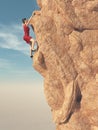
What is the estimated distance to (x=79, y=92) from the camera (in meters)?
38.8

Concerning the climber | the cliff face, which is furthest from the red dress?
the cliff face

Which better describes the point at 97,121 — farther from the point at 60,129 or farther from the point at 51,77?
the point at 51,77

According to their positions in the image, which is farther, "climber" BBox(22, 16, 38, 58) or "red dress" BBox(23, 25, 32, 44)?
"climber" BBox(22, 16, 38, 58)

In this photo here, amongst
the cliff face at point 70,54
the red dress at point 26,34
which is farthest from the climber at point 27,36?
the cliff face at point 70,54

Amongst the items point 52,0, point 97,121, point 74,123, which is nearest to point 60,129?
point 74,123

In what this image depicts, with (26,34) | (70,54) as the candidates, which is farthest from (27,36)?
(70,54)

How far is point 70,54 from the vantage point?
39156mm

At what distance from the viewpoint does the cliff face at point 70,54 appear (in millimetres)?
38438

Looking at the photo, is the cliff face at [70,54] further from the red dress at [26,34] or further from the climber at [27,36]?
the red dress at [26,34]

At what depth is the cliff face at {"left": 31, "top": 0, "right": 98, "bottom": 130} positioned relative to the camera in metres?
38.4

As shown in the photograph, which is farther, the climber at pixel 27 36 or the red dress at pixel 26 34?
the climber at pixel 27 36

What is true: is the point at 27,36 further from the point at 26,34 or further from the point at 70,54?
the point at 70,54

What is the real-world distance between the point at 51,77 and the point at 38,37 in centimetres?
512

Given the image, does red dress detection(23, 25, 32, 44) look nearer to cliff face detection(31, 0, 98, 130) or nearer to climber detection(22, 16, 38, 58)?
climber detection(22, 16, 38, 58)
